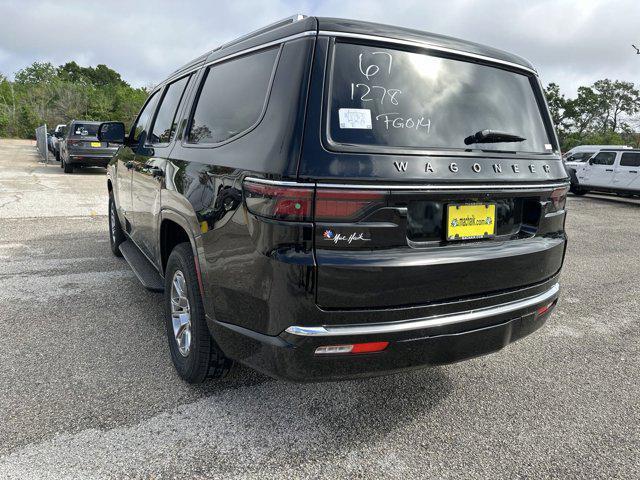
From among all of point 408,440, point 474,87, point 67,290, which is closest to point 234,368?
point 408,440

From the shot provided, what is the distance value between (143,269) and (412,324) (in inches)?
99.7

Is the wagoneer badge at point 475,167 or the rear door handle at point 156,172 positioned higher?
the wagoneer badge at point 475,167

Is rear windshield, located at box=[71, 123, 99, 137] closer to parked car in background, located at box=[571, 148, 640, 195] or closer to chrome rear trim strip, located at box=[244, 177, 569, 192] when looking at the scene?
chrome rear trim strip, located at box=[244, 177, 569, 192]

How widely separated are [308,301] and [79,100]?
204ft

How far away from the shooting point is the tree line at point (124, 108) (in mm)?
45203

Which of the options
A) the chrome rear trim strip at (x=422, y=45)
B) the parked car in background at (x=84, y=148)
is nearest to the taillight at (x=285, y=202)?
the chrome rear trim strip at (x=422, y=45)

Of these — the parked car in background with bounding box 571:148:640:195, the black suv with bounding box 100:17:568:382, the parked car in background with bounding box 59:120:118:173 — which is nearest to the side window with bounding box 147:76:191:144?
the black suv with bounding box 100:17:568:382

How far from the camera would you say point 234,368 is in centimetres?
284

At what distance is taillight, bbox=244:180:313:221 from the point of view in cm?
189

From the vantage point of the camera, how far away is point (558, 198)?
2672 mm

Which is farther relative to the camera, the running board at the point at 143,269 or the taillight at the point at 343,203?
the running board at the point at 143,269

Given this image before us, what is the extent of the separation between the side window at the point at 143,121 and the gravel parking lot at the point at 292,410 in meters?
1.45

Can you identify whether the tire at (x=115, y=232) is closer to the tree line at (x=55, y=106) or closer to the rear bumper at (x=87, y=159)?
the rear bumper at (x=87, y=159)

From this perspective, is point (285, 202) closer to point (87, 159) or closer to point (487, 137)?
point (487, 137)
